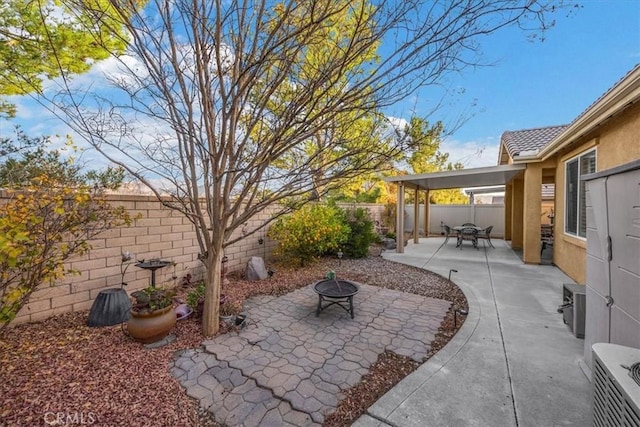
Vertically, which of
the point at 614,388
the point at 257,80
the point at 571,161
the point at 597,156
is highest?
the point at 257,80

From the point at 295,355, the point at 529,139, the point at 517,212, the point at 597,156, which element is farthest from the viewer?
the point at 517,212

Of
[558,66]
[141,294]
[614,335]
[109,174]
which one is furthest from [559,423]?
[109,174]

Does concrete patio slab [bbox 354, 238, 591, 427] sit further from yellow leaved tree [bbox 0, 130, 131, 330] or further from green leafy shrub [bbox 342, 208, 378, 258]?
green leafy shrub [bbox 342, 208, 378, 258]

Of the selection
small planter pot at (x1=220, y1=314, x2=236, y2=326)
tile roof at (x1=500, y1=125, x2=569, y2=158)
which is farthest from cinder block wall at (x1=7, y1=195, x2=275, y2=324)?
tile roof at (x1=500, y1=125, x2=569, y2=158)

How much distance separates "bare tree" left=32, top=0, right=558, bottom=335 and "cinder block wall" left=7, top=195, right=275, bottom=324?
134cm

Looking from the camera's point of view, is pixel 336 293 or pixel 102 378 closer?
pixel 102 378

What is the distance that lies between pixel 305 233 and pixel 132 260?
365 centimetres

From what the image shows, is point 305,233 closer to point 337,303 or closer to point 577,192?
point 337,303

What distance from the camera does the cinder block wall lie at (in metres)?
3.75

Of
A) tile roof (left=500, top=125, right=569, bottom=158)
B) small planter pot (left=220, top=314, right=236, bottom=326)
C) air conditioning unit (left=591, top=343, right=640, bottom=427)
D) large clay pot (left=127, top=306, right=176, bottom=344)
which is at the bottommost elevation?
small planter pot (left=220, top=314, right=236, bottom=326)

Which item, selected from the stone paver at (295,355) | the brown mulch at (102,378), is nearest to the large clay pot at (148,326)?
the brown mulch at (102,378)

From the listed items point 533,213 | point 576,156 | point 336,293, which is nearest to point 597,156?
point 576,156

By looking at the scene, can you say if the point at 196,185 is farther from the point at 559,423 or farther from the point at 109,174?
the point at 559,423

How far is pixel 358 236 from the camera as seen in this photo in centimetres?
858
